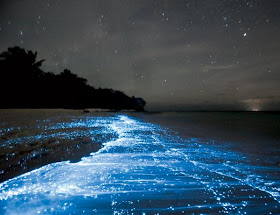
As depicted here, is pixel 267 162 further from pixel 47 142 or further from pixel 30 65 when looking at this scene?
pixel 30 65

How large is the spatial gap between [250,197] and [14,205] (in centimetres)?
309

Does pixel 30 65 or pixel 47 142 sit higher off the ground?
pixel 30 65

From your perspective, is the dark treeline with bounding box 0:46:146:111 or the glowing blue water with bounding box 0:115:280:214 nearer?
the glowing blue water with bounding box 0:115:280:214

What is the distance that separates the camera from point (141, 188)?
8.51 feet

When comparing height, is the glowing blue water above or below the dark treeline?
below

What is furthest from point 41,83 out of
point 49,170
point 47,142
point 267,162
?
point 267,162

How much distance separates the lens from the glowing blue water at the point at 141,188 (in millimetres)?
2078

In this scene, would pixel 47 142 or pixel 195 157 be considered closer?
pixel 195 157

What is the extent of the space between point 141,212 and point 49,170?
2.03 metres

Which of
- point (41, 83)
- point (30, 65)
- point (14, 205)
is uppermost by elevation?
point (30, 65)

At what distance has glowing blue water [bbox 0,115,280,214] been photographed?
208cm

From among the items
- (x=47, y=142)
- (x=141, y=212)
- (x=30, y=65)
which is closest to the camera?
(x=141, y=212)

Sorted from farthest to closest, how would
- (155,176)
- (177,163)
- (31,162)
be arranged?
(177,163) → (31,162) → (155,176)

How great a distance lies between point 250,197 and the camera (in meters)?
2.40
